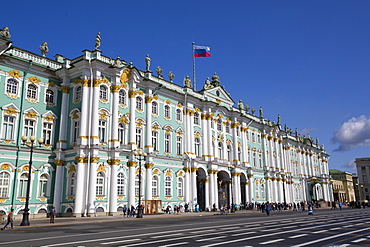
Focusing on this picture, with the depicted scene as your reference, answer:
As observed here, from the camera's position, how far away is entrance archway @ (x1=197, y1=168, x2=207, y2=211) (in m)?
53.2

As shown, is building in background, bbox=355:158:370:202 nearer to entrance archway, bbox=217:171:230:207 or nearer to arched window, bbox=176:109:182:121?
entrance archway, bbox=217:171:230:207

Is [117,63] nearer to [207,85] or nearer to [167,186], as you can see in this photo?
[167,186]

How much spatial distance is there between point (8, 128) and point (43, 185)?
6925 millimetres

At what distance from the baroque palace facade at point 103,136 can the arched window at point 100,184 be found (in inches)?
4.3

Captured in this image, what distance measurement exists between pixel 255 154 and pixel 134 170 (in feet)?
112

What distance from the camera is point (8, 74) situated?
35.3m

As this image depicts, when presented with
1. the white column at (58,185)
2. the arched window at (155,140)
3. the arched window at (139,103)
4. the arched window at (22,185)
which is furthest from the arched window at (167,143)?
the arched window at (22,185)

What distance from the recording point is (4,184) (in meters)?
33.5

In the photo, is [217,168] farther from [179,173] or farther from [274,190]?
[274,190]

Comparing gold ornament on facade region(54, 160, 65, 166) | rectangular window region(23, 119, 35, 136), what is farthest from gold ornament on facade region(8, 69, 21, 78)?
gold ornament on facade region(54, 160, 65, 166)

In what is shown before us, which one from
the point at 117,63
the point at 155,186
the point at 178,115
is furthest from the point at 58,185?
the point at 178,115

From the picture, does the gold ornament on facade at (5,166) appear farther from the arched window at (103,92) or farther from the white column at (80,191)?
the arched window at (103,92)

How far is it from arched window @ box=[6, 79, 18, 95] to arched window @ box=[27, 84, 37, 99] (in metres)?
1.35

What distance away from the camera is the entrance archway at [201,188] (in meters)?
53.2
